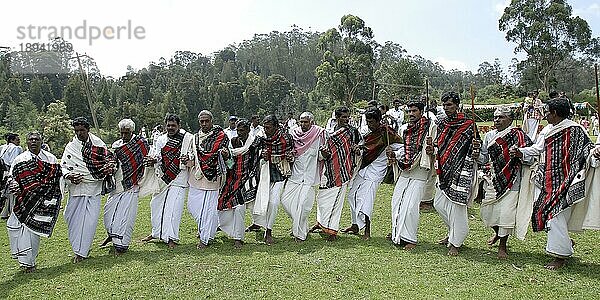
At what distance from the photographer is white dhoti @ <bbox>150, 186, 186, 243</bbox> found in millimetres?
7215


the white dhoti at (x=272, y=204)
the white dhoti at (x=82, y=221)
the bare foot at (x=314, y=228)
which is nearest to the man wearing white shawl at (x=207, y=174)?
the white dhoti at (x=272, y=204)

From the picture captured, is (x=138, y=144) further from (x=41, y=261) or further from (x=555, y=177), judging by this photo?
(x=555, y=177)

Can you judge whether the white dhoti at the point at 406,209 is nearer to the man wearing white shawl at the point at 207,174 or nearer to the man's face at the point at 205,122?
the man wearing white shawl at the point at 207,174

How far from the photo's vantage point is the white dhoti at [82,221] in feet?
21.8

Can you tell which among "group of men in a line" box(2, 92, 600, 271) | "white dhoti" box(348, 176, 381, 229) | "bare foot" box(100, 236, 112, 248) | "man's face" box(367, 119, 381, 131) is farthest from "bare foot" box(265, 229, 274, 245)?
"bare foot" box(100, 236, 112, 248)

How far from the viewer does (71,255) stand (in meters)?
7.02

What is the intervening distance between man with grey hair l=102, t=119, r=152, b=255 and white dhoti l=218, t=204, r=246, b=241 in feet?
3.96

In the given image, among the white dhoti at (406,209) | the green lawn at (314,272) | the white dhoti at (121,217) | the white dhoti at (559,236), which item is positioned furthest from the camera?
the white dhoti at (121,217)

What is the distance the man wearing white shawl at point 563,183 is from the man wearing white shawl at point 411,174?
1264mm

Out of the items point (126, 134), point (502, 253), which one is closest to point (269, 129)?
point (126, 134)

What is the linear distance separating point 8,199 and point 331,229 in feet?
13.2

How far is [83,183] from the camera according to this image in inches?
265

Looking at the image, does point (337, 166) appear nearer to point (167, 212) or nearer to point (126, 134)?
point (167, 212)

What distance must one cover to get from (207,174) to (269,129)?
1.04 meters
